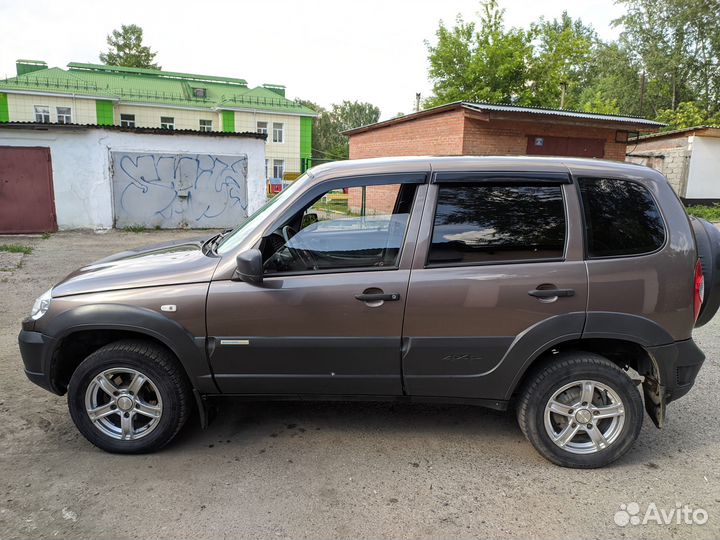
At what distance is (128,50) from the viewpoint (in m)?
Result: 55.6

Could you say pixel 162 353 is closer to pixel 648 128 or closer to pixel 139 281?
pixel 139 281

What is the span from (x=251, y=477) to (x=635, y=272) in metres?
2.60

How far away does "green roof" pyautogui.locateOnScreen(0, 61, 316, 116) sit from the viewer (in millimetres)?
36438

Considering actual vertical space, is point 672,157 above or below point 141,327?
above

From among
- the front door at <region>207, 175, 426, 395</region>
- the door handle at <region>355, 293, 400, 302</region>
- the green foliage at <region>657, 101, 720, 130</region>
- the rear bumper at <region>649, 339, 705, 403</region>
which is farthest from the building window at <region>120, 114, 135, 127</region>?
the rear bumper at <region>649, 339, 705, 403</region>

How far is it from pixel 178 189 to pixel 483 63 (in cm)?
2318

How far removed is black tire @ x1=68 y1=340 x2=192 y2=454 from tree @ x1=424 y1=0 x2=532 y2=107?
30997 mm

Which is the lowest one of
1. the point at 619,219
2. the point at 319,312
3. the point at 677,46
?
the point at 319,312

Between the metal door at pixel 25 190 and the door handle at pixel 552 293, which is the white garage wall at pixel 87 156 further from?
the door handle at pixel 552 293

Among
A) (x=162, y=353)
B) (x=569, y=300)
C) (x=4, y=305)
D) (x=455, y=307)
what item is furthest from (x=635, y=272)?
(x=4, y=305)

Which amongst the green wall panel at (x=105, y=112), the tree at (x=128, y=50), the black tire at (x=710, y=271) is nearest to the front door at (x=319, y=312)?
the black tire at (x=710, y=271)

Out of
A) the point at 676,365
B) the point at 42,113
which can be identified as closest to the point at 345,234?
the point at 676,365

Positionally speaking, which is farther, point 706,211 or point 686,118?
point 686,118

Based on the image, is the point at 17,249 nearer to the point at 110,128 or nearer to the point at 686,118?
the point at 110,128
